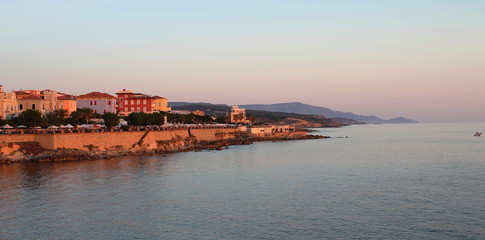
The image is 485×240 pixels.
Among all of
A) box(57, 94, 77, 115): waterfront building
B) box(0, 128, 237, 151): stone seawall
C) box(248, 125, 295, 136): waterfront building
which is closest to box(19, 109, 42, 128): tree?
box(0, 128, 237, 151): stone seawall

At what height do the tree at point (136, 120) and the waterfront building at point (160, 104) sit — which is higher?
the waterfront building at point (160, 104)

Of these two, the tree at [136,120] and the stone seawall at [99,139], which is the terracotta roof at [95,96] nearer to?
the tree at [136,120]

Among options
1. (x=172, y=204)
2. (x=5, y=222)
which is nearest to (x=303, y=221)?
(x=172, y=204)

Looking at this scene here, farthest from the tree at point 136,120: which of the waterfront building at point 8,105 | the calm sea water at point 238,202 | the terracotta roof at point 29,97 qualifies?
the calm sea water at point 238,202

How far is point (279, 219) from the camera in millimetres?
24906

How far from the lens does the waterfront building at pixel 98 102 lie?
290ft

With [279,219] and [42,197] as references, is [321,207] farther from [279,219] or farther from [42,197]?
[42,197]

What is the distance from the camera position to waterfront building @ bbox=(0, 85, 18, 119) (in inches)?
2474

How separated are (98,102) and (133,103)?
888 centimetres

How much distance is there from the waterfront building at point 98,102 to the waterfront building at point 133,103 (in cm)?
580

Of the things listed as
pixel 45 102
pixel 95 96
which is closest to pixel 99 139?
pixel 45 102

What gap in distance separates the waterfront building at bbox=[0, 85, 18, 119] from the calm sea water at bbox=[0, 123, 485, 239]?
20.4 metres

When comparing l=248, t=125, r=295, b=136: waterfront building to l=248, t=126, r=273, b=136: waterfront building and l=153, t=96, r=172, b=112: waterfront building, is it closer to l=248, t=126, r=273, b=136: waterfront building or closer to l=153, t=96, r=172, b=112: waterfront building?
l=248, t=126, r=273, b=136: waterfront building

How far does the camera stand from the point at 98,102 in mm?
88562
